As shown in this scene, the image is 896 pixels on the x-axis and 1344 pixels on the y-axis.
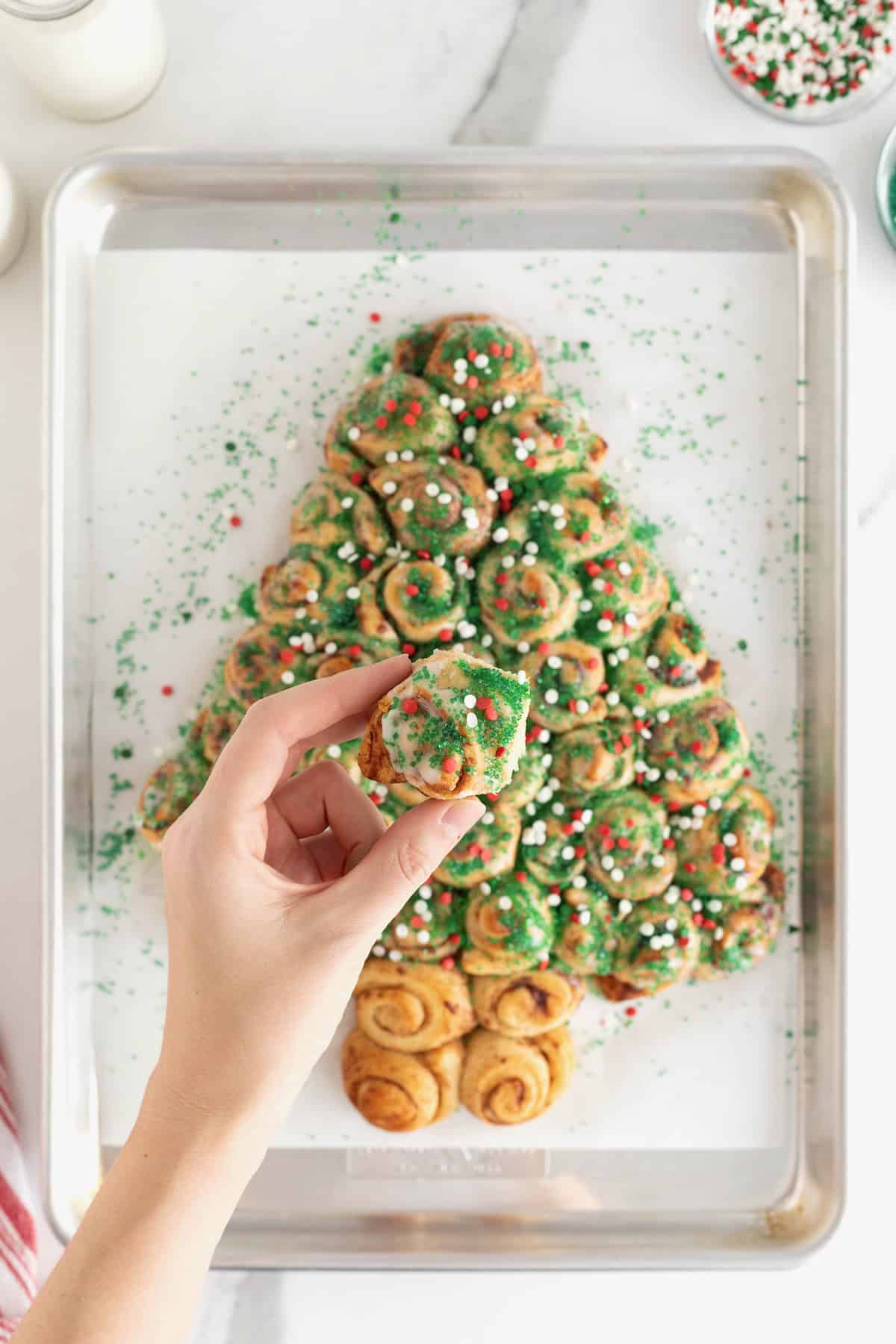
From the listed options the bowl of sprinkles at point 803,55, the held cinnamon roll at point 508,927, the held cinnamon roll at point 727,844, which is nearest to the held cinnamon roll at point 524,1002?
the held cinnamon roll at point 508,927

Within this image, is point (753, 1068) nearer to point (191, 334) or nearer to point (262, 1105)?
point (262, 1105)

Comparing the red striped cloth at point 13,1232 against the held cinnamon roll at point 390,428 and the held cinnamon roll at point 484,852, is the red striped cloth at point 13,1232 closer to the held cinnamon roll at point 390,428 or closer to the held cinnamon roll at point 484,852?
the held cinnamon roll at point 484,852

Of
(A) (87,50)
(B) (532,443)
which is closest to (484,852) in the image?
(B) (532,443)

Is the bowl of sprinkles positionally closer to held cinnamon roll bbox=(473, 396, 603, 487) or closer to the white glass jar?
held cinnamon roll bbox=(473, 396, 603, 487)

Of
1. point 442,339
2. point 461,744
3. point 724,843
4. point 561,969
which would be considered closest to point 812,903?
point 724,843

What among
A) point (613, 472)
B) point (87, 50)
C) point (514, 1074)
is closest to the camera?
point (87, 50)

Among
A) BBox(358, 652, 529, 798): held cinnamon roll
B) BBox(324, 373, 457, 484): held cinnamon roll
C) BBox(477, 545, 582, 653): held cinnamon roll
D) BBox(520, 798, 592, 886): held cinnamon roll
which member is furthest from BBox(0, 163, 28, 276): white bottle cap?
BBox(520, 798, 592, 886): held cinnamon roll

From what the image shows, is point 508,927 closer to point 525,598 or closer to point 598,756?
point 598,756
